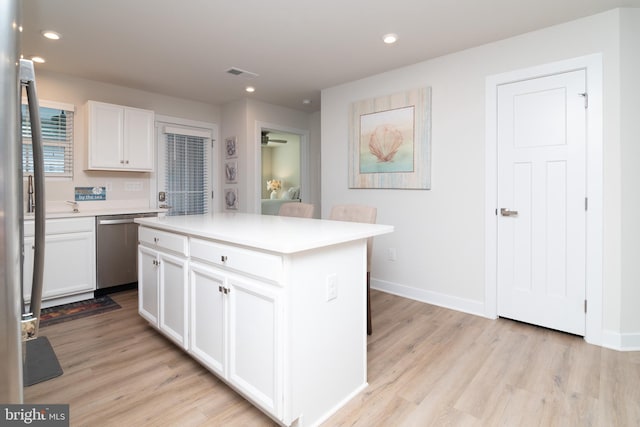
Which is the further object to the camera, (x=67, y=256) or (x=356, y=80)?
(x=356, y=80)

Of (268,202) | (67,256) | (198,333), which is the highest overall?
(268,202)

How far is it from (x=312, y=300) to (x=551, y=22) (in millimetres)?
A: 2764

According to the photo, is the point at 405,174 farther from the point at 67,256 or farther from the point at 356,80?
the point at 67,256

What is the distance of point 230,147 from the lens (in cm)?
503

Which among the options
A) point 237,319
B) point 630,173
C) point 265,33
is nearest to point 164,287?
A: point 237,319

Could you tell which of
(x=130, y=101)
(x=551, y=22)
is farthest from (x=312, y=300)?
(x=130, y=101)

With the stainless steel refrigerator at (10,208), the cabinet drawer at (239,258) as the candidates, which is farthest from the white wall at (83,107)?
the stainless steel refrigerator at (10,208)

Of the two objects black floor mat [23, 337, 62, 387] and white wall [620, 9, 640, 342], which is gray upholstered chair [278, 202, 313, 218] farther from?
white wall [620, 9, 640, 342]

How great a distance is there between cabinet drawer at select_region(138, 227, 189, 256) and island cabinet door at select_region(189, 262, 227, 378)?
153mm

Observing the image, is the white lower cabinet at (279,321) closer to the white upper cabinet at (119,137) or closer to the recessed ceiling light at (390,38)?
the recessed ceiling light at (390,38)

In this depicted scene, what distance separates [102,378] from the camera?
200cm

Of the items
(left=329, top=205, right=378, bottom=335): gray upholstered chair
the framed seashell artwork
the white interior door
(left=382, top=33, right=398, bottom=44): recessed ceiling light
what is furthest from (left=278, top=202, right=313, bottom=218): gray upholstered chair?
the white interior door

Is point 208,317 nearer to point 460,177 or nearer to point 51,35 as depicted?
point 460,177

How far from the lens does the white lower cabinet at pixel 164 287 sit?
209 cm
